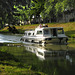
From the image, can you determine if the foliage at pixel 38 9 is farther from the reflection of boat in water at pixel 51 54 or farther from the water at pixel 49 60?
the water at pixel 49 60

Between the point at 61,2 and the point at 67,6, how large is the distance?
217 centimetres

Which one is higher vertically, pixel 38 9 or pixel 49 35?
pixel 38 9

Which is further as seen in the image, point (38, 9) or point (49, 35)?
point (38, 9)

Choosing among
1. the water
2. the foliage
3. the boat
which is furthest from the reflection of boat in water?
the foliage

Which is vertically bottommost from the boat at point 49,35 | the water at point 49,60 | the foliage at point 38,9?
the water at point 49,60

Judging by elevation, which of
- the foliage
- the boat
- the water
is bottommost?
the water

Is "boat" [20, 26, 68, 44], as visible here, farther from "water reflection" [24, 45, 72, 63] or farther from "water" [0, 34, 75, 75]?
"water" [0, 34, 75, 75]

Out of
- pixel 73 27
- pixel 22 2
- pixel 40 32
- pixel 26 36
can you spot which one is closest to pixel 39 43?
pixel 40 32

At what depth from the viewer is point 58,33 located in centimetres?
2419

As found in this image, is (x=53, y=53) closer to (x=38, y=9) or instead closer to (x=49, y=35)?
(x=49, y=35)

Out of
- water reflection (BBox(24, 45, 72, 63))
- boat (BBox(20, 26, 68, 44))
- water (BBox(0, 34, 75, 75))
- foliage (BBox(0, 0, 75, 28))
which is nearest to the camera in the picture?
water (BBox(0, 34, 75, 75))

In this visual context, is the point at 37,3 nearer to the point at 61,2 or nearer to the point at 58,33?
the point at 61,2

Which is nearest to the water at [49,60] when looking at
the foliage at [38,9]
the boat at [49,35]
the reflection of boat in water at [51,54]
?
the reflection of boat in water at [51,54]

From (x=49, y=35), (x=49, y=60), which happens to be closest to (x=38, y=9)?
(x=49, y=35)
